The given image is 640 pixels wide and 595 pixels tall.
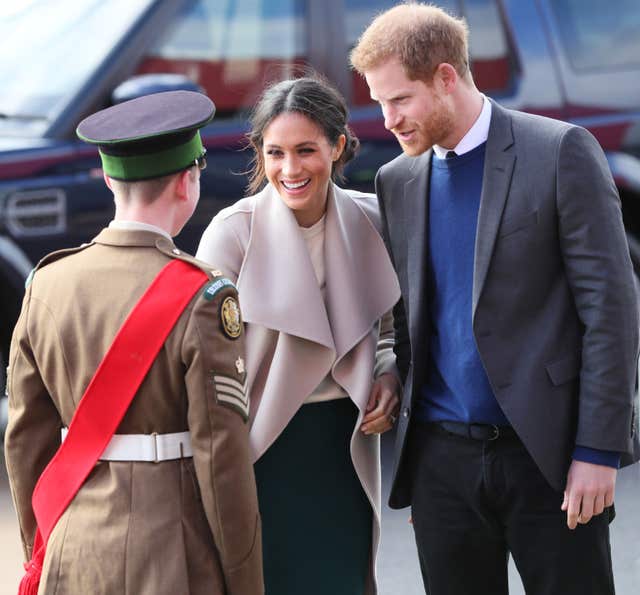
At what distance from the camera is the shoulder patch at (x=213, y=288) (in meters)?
2.25

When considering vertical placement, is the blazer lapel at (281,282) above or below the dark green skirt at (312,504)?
above

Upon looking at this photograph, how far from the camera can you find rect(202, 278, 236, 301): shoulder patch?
2.25 metres

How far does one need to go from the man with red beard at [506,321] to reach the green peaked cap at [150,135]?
0.45m

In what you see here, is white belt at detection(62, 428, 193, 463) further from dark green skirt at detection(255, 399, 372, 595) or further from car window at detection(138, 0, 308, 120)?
car window at detection(138, 0, 308, 120)

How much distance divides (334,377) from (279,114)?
2.05ft

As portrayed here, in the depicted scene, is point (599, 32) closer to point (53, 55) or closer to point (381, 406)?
point (53, 55)

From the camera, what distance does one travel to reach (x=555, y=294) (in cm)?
254

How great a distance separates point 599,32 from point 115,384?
3.75 metres

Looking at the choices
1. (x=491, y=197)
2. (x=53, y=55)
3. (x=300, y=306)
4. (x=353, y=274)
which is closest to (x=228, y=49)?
(x=53, y=55)

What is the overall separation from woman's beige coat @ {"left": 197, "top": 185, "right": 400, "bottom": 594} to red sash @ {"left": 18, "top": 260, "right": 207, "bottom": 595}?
563 mm

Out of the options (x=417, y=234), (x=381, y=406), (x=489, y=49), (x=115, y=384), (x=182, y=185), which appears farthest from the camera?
(x=489, y=49)

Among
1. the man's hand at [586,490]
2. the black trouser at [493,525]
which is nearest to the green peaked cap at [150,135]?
the black trouser at [493,525]

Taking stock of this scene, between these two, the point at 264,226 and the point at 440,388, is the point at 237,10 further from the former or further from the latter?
the point at 440,388

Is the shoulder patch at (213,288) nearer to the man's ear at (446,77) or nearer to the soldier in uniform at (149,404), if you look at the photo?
the soldier in uniform at (149,404)
